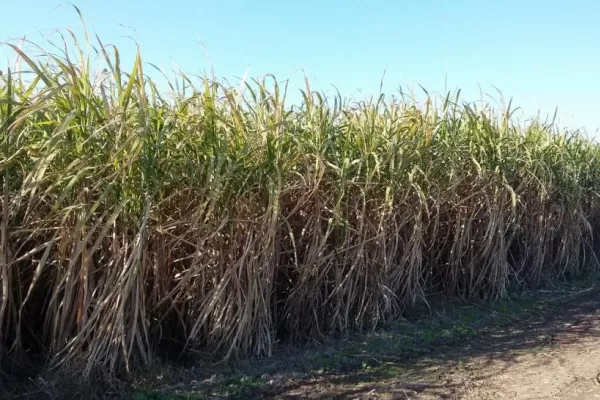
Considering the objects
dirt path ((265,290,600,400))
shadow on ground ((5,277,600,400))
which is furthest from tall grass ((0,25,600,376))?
dirt path ((265,290,600,400))

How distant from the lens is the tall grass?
3.15 metres

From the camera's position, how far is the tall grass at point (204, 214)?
3150 millimetres

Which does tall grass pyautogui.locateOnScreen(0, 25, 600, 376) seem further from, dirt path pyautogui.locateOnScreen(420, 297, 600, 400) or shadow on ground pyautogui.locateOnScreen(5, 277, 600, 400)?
dirt path pyautogui.locateOnScreen(420, 297, 600, 400)

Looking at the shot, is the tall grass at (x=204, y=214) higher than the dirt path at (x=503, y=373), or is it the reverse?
the tall grass at (x=204, y=214)

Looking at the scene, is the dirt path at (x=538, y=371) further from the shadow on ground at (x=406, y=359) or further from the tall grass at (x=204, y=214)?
the tall grass at (x=204, y=214)

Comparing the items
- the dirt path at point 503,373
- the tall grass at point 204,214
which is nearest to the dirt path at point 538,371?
the dirt path at point 503,373

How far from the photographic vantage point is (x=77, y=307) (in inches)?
128

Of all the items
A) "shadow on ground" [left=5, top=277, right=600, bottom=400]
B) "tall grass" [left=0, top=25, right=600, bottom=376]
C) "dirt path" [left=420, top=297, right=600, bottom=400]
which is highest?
"tall grass" [left=0, top=25, right=600, bottom=376]

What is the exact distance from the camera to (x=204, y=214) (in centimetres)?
364

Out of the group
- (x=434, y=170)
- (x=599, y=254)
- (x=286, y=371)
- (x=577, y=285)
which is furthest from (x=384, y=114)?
(x=599, y=254)

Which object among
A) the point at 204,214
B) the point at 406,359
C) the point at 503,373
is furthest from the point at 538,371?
the point at 204,214

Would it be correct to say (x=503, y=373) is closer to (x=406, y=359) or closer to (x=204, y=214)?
(x=406, y=359)

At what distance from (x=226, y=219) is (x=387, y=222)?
137cm

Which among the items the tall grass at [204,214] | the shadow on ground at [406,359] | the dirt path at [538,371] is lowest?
the dirt path at [538,371]
